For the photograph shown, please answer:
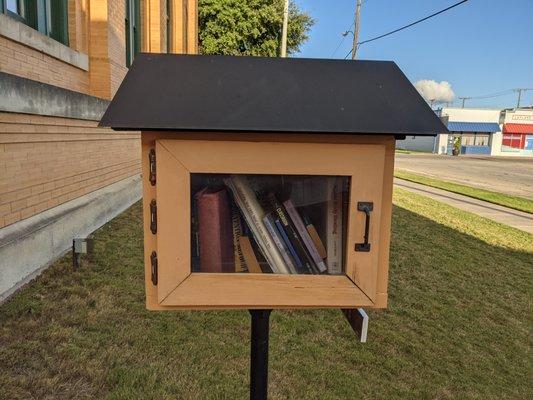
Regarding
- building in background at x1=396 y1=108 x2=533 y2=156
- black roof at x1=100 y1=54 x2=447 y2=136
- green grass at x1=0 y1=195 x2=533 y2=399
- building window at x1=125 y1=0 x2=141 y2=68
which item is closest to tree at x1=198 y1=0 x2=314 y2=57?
building window at x1=125 y1=0 x2=141 y2=68

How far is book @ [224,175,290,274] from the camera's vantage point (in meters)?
1.50

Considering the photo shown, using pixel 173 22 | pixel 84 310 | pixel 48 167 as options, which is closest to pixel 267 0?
pixel 173 22

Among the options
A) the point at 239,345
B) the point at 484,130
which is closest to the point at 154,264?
the point at 239,345

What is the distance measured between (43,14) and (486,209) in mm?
9501

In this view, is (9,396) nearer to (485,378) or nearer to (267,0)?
(485,378)

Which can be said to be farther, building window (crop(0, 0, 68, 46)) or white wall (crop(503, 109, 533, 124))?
white wall (crop(503, 109, 533, 124))

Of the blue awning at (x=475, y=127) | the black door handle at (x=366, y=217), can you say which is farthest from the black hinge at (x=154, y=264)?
the blue awning at (x=475, y=127)

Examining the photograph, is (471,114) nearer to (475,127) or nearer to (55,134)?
(475,127)

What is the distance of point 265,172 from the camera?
53.3 inches

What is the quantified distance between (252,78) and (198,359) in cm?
221

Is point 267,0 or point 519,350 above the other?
point 267,0

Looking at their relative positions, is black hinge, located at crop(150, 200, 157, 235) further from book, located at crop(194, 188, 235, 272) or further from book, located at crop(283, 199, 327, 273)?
book, located at crop(283, 199, 327, 273)

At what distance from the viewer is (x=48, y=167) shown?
5000 millimetres

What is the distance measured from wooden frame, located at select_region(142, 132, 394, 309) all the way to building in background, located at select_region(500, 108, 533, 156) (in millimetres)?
58260
